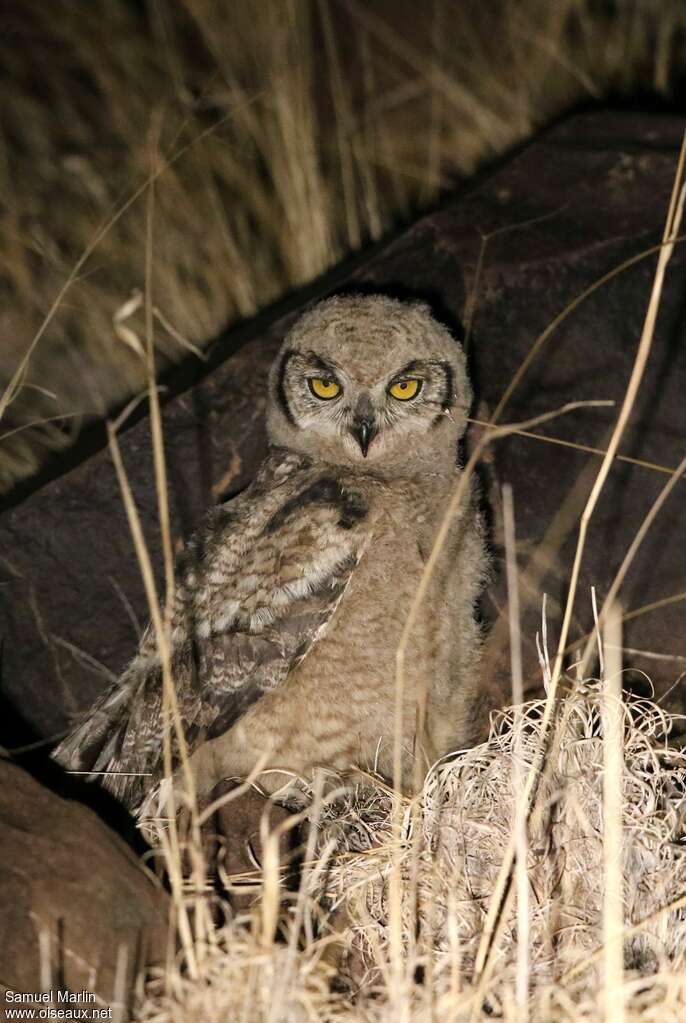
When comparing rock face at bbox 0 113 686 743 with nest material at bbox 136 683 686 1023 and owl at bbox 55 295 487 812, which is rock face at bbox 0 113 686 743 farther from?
nest material at bbox 136 683 686 1023

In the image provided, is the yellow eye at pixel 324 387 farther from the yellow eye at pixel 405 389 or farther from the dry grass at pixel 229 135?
the dry grass at pixel 229 135

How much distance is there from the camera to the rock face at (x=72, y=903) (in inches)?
91.4

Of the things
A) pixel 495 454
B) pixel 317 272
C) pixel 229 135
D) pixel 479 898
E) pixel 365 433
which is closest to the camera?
pixel 479 898

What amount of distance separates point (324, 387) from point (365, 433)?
0.76 feet

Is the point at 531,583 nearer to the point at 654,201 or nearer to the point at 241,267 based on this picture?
the point at 654,201

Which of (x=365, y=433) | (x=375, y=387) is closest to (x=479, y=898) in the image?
(x=365, y=433)

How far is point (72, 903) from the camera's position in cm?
240

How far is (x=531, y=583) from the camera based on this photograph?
3.57 m

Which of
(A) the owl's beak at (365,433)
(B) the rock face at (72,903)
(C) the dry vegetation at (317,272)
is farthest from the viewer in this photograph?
(A) the owl's beak at (365,433)

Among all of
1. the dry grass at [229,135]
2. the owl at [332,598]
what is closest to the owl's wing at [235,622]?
the owl at [332,598]

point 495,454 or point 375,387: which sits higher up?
point 375,387

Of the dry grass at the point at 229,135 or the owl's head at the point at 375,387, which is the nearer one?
the owl's head at the point at 375,387

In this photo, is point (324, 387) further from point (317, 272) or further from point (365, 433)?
point (317, 272)

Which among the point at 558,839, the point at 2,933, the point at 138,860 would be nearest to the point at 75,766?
the point at 138,860
